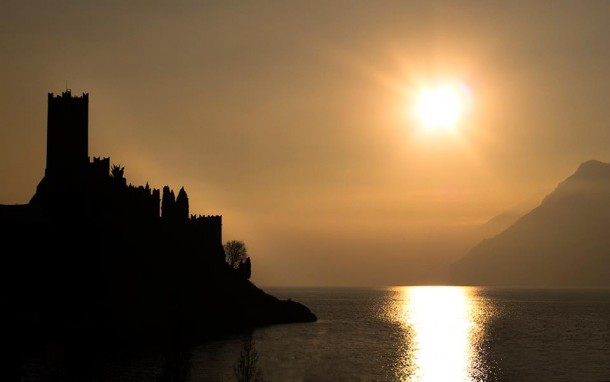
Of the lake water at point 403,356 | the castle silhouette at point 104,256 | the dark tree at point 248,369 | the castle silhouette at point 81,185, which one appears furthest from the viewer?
the castle silhouette at point 81,185

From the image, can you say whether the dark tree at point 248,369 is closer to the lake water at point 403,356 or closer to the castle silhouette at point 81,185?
the lake water at point 403,356

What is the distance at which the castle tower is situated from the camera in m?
134

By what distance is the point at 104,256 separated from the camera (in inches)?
4798

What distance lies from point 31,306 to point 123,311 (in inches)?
565

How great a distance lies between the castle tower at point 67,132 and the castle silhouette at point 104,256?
0.64 ft

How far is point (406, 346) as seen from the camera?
13338 centimetres

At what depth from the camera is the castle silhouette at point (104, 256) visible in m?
112

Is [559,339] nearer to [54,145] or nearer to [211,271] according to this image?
[211,271]

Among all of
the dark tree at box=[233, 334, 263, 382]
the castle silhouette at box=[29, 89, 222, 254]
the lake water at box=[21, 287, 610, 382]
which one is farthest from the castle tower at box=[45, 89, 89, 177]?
the dark tree at box=[233, 334, 263, 382]

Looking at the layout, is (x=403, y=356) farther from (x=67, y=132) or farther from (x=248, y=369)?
(x=67, y=132)

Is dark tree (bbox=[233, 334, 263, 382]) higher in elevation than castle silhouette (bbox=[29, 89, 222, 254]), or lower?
lower

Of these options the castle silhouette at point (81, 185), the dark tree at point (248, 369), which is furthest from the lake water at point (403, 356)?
the castle silhouette at point (81, 185)

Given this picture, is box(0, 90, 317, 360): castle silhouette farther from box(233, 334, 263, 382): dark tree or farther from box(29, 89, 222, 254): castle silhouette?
box(233, 334, 263, 382): dark tree

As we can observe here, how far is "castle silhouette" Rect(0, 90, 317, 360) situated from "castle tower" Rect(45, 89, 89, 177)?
→ 0.20 meters
